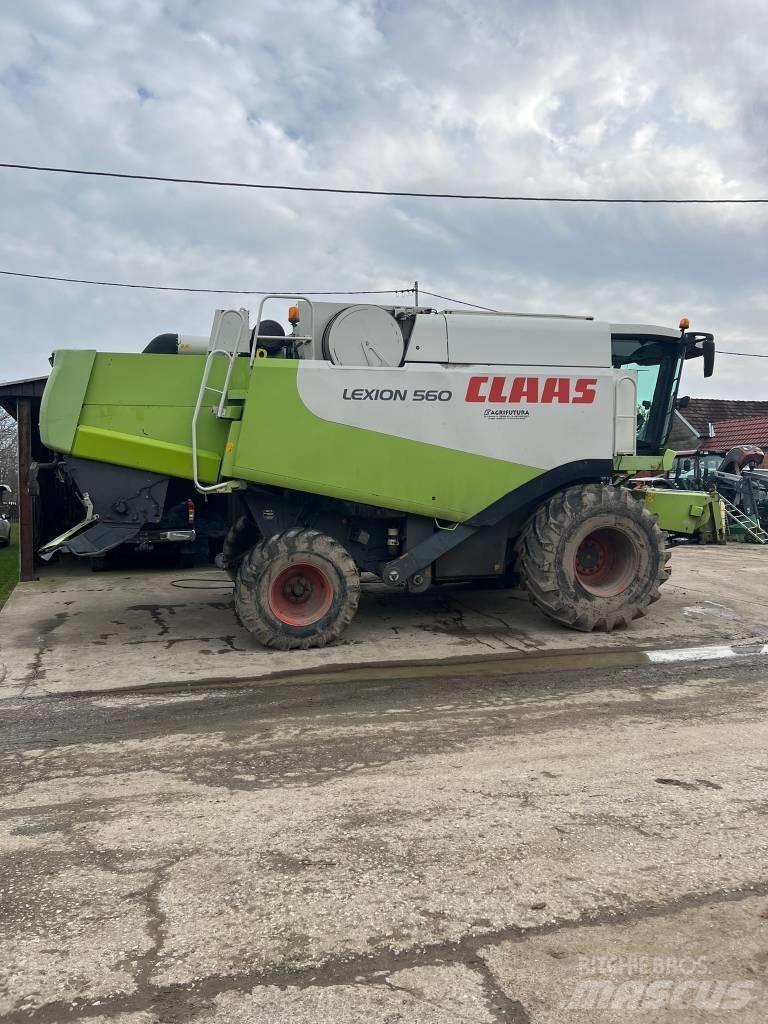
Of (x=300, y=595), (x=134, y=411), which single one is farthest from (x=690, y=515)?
(x=134, y=411)

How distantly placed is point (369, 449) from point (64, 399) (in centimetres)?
270

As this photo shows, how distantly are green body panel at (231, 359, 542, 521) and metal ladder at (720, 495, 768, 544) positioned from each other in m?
12.7

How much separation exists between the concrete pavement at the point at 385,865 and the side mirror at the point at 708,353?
404cm

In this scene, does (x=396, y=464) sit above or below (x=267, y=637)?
above

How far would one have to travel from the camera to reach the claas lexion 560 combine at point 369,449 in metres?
6.74

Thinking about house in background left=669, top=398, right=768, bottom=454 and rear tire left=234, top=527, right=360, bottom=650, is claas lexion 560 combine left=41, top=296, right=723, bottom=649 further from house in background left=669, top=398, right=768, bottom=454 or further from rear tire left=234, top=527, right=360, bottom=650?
house in background left=669, top=398, right=768, bottom=454

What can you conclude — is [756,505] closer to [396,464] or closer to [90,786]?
[396,464]

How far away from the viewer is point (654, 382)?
26.5 ft

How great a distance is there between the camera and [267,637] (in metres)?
6.78

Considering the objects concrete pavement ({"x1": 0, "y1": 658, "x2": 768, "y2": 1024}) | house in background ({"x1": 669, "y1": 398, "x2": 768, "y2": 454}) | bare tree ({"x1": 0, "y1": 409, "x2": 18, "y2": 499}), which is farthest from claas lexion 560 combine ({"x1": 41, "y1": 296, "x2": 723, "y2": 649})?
bare tree ({"x1": 0, "y1": 409, "x2": 18, "y2": 499})

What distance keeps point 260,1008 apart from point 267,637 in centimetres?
454

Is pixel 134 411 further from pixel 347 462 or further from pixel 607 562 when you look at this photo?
pixel 607 562

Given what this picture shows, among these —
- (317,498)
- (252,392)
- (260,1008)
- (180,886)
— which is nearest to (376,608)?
(317,498)

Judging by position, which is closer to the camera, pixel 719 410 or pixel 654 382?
pixel 654 382
